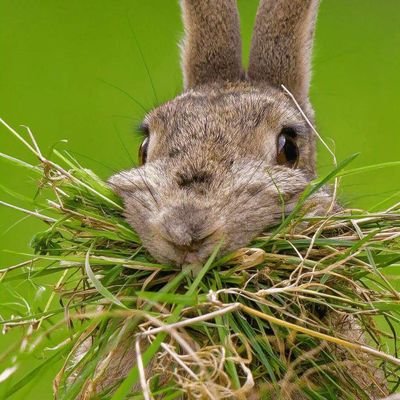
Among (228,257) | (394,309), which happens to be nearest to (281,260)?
(228,257)

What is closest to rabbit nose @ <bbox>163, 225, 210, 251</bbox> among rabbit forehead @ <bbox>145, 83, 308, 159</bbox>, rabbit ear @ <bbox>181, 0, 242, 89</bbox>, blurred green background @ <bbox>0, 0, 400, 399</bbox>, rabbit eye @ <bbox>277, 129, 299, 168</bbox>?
rabbit forehead @ <bbox>145, 83, 308, 159</bbox>

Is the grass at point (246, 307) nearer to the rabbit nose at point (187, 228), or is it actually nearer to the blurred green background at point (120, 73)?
the rabbit nose at point (187, 228)

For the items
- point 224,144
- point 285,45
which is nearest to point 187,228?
point 224,144

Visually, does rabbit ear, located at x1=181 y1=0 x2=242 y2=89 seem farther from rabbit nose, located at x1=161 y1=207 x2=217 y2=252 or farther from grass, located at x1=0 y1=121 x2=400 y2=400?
rabbit nose, located at x1=161 y1=207 x2=217 y2=252

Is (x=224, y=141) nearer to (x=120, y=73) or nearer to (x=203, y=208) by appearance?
(x=203, y=208)

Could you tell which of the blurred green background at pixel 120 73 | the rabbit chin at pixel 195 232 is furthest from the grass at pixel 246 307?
the blurred green background at pixel 120 73

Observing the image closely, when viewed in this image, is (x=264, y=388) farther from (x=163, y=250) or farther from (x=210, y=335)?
(x=163, y=250)
